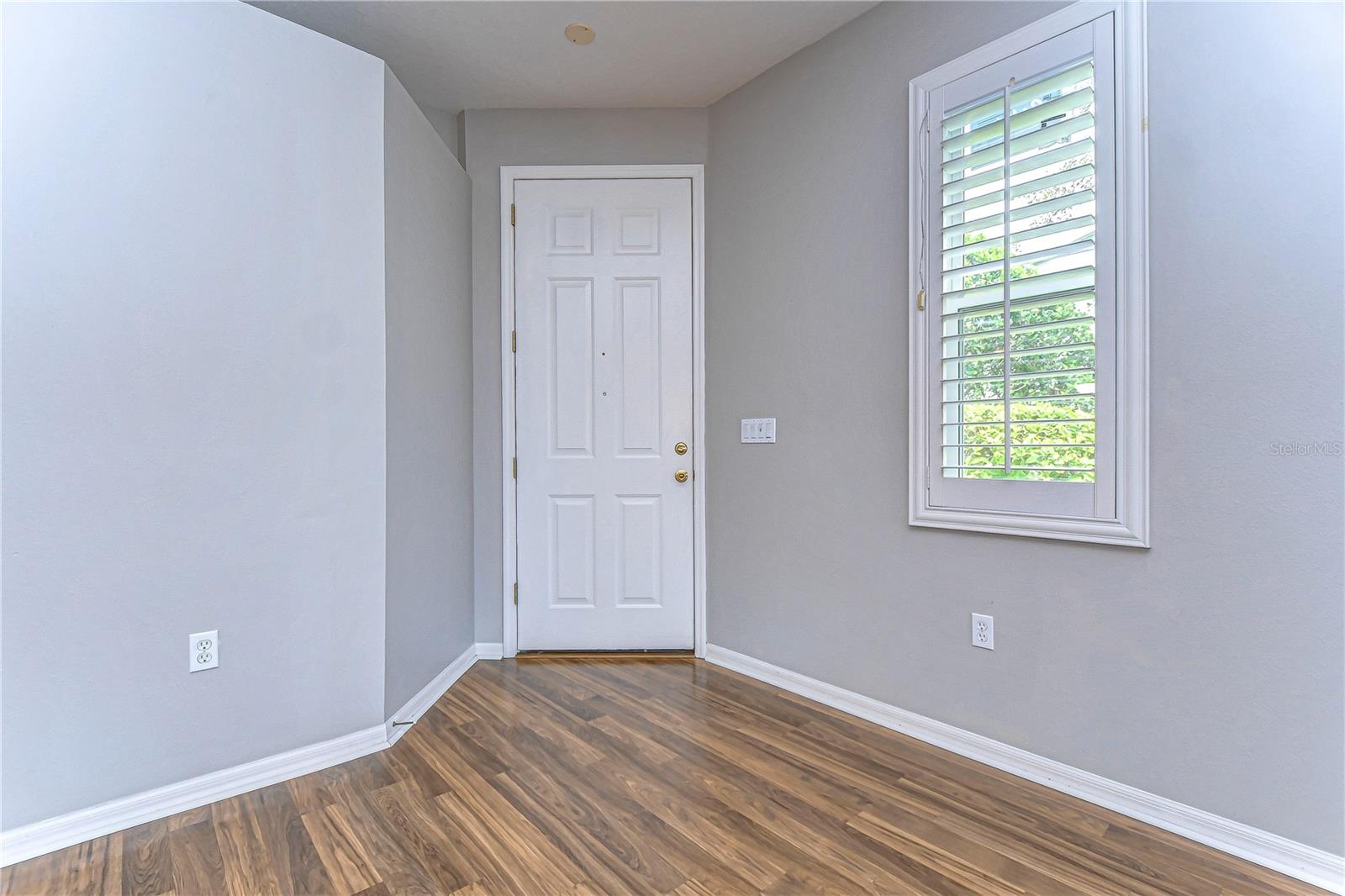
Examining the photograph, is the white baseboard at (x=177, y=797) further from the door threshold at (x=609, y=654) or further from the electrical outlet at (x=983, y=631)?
the electrical outlet at (x=983, y=631)

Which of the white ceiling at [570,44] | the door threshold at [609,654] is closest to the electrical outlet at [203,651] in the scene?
the door threshold at [609,654]

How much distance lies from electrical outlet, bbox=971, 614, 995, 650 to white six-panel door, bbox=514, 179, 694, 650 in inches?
54.3

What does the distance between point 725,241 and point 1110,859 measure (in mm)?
2615

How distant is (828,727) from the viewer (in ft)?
7.78

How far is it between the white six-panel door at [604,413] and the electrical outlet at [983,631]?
1378mm

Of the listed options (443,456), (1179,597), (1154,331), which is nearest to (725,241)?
(443,456)

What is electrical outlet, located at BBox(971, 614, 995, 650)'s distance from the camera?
211cm

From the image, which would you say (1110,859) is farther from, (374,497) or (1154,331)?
(374,497)

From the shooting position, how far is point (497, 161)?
3188mm

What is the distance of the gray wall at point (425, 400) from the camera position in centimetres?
236

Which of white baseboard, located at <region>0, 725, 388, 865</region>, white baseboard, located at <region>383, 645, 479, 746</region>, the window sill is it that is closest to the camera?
white baseboard, located at <region>0, 725, 388, 865</region>

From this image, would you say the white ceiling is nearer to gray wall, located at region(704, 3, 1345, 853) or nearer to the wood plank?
gray wall, located at region(704, 3, 1345, 853)

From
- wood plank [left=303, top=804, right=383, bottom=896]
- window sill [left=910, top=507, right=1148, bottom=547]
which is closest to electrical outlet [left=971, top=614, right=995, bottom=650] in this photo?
window sill [left=910, top=507, right=1148, bottom=547]

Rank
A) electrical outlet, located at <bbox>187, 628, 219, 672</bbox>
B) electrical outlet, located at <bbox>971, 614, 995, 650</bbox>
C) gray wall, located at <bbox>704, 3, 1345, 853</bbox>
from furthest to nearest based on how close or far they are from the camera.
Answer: electrical outlet, located at <bbox>971, 614, 995, 650</bbox>
electrical outlet, located at <bbox>187, 628, 219, 672</bbox>
gray wall, located at <bbox>704, 3, 1345, 853</bbox>
